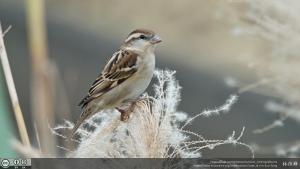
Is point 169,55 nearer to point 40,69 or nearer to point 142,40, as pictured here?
point 142,40

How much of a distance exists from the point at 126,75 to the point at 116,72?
0.10 ft

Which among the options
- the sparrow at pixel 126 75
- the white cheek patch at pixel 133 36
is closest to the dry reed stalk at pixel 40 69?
the sparrow at pixel 126 75

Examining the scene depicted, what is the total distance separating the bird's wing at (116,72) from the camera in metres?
2.42

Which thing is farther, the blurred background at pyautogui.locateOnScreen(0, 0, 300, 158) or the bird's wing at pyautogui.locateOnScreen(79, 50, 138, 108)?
the blurred background at pyautogui.locateOnScreen(0, 0, 300, 158)

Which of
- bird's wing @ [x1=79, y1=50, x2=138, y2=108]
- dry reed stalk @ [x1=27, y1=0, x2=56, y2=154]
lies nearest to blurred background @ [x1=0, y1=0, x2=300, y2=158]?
bird's wing @ [x1=79, y1=50, x2=138, y2=108]

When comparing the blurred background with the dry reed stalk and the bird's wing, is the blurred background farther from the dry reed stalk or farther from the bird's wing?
the dry reed stalk

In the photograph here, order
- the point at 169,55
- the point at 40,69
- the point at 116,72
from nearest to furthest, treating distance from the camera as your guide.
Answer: the point at 40,69, the point at 116,72, the point at 169,55

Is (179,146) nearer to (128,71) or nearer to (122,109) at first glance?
(122,109)

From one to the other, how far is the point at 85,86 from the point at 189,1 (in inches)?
24.3

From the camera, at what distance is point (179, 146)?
6.67 feet

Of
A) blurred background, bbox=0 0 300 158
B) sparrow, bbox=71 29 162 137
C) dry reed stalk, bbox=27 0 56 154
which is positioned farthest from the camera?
blurred background, bbox=0 0 300 158

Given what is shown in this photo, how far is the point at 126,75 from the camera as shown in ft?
8.11

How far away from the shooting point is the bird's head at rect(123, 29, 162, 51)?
2461 millimetres

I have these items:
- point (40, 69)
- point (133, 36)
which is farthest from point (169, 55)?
point (40, 69)
